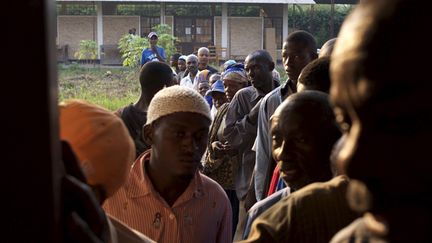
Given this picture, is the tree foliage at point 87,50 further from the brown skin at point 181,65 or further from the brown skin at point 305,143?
the brown skin at point 305,143

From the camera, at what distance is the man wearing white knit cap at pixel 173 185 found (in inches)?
131

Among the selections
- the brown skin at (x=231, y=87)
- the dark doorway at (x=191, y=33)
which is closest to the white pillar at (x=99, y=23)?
the dark doorway at (x=191, y=33)

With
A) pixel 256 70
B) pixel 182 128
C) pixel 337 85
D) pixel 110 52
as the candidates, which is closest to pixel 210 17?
pixel 110 52

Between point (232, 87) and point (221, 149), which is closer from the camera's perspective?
point (221, 149)

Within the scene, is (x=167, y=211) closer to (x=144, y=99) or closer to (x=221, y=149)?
(x=144, y=99)

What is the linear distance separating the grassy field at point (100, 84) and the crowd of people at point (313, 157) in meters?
13.7

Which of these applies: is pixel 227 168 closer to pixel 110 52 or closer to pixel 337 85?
pixel 337 85

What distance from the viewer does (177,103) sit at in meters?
3.38

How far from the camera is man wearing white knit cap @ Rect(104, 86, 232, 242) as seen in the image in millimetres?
3322

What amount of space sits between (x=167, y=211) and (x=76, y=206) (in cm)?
217

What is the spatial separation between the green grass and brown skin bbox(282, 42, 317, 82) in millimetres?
11703

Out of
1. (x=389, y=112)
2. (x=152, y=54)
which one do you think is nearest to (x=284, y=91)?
(x=389, y=112)

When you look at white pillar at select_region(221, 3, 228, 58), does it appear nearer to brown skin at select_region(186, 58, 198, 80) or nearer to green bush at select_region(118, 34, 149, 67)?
green bush at select_region(118, 34, 149, 67)

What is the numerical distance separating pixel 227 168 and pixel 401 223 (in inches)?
239
